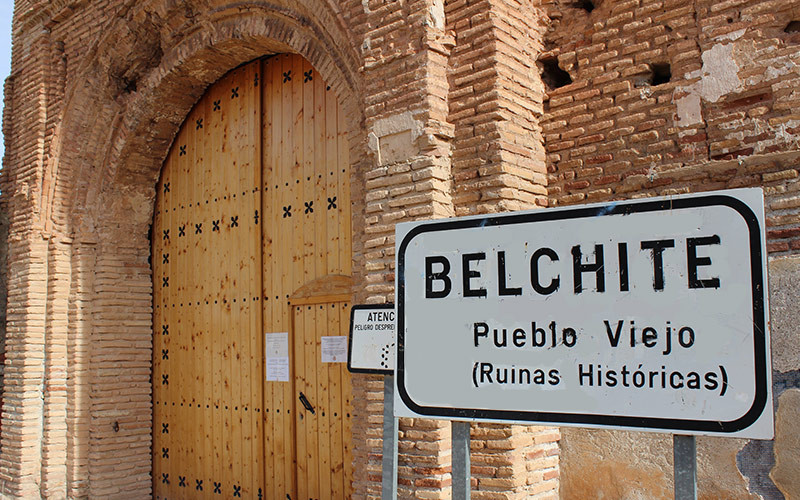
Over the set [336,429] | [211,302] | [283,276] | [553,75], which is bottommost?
[336,429]

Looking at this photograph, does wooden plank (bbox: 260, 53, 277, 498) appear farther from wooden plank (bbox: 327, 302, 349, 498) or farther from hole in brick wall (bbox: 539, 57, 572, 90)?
hole in brick wall (bbox: 539, 57, 572, 90)

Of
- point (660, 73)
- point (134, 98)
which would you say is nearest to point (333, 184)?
point (660, 73)

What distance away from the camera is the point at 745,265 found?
1.76 metres

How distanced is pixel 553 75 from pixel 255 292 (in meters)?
3.12

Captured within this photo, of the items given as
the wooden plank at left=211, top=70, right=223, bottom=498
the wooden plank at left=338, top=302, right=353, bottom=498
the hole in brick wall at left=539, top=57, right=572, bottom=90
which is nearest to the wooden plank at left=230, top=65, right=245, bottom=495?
the wooden plank at left=211, top=70, right=223, bottom=498

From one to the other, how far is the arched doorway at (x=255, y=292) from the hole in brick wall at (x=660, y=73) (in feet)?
7.73

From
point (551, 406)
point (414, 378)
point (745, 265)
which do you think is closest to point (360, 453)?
point (414, 378)

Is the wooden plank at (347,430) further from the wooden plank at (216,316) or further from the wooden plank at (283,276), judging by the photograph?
the wooden plank at (216,316)

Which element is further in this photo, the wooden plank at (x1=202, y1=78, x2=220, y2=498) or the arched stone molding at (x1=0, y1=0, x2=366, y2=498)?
the arched stone molding at (x1=0, y1=0, x2=366, y2=498)

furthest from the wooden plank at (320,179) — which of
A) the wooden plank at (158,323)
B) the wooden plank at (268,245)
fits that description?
the wooden plank at (158,323)

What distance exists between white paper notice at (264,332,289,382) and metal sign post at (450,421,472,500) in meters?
4.16

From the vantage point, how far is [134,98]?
7.34 metres

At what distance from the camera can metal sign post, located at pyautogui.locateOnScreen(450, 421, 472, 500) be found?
6.73 feet

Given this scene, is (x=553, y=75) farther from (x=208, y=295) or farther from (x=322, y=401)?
(x=208, y=295)
